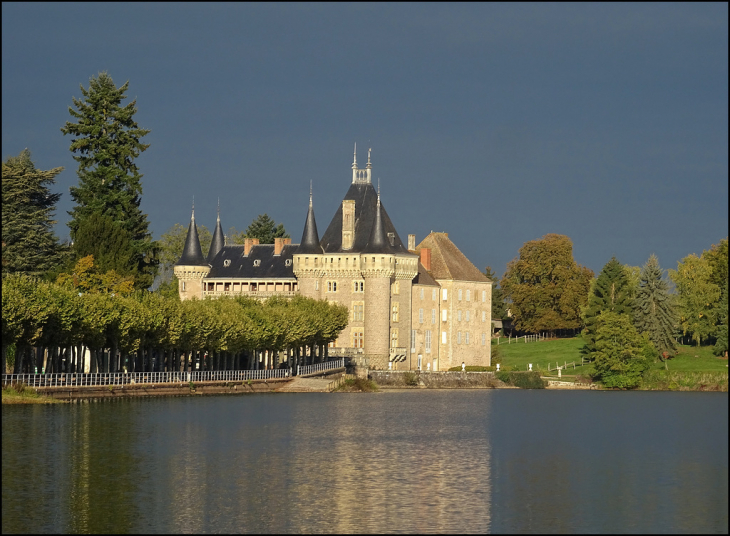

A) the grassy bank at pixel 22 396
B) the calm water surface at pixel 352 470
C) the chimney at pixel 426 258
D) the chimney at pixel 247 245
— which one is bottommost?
the calm water surface at pixel 352 470

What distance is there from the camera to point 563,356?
100 meters

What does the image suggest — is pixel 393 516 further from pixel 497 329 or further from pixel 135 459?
pixel 497 329

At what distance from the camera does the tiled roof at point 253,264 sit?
313 feet

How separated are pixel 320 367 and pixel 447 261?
64.1ft

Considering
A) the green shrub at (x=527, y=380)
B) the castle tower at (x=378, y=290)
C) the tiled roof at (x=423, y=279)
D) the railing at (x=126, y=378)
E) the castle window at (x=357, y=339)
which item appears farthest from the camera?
the tiled roof at (x=423, y=279)

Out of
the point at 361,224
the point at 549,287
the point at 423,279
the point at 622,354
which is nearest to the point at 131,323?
the point at 361,224

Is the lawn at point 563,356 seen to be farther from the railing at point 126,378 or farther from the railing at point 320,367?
the railing at point 126,378

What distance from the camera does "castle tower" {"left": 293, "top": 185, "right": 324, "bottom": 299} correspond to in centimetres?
9169

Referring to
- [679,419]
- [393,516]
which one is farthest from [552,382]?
[393,516]

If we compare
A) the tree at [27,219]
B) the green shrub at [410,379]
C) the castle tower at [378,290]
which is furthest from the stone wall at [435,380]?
the tree at [27,219]

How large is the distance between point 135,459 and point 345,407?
26.6 meters

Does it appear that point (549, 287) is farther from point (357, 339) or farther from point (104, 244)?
point (104, 244)

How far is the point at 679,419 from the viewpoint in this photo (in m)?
52.8

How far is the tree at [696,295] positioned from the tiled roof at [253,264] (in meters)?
29.6
